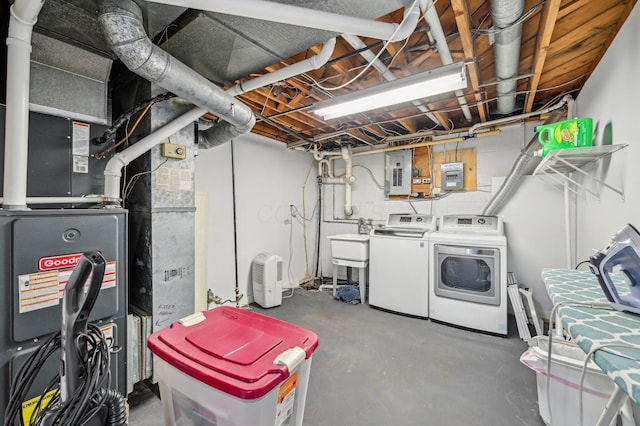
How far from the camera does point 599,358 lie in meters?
0.71

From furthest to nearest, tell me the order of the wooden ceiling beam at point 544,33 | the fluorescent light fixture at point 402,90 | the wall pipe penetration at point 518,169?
the wall pipe penetration at point 518,169
the fluorescent light fixture at point 402,90
the wooden ceiling beam at point 544,33

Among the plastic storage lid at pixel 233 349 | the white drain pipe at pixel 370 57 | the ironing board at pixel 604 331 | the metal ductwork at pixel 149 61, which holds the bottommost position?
the plastic storage lid at pixel 233 349

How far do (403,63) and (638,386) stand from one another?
2.40 m

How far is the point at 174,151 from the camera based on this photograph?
202 cm

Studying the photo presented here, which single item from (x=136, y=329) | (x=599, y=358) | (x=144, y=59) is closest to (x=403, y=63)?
(x=144, y=59)

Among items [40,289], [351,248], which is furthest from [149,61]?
[351,248]

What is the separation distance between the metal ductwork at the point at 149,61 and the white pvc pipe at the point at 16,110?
27 cm

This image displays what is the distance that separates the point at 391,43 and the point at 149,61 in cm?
159

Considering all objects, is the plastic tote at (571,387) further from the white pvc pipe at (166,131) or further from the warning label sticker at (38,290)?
the warning label sticker at (38,290)

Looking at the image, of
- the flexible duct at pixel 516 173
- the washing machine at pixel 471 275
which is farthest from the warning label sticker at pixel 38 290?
the flexible duct at pixel 516 173

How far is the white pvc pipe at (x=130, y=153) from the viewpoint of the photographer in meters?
1.61

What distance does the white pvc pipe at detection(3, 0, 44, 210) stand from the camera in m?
1.16

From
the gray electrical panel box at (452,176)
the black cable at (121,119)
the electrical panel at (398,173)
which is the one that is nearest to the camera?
the black cable at (121,119)

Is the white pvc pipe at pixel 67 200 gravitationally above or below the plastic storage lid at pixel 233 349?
above
